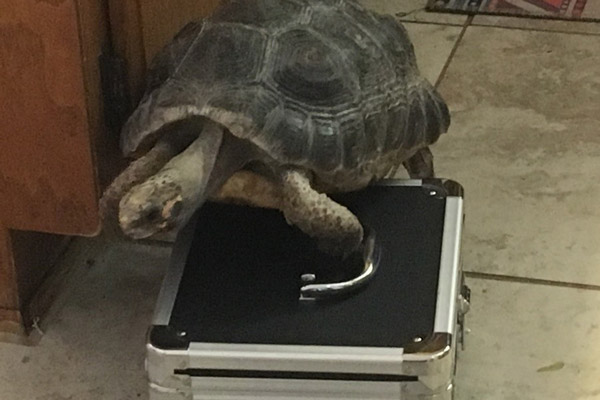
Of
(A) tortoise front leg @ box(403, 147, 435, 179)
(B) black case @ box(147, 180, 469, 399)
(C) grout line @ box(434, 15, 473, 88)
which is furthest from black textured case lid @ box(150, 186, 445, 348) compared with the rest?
(C) grout line @ box(434, 15, 473, 88)

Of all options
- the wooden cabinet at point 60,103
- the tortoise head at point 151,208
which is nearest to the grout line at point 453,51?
the wooden cabinet at point 60,103

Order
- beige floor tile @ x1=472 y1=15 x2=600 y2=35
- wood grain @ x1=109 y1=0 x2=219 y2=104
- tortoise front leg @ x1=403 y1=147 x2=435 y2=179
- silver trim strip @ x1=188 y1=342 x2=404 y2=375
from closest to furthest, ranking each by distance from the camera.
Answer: silver trim strip @ x1=188 y1=342 x2=404 y2=375, wood grain @ x1=109 y1=0 x2=219 y2=104, tortoise front leg @ x1=403 y1=147 x2=435 y2=179, beige floor tile @ x1=472 y1=15 x2=600 y2=35

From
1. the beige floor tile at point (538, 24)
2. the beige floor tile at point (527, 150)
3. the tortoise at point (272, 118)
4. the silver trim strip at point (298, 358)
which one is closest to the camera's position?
the silver trim strip at point (298, 358)

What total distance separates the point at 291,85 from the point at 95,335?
476 millimetres

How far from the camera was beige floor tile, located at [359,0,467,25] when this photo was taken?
232 centimetres

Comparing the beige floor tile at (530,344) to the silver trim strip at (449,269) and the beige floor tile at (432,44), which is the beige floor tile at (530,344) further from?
the beige floor tile at (432,44)

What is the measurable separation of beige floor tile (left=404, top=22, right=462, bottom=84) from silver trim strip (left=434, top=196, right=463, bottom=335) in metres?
0.85

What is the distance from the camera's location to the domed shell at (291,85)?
3.72ft

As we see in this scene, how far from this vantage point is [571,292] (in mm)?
1447

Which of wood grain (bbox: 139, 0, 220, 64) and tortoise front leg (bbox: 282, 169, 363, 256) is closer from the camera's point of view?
tortoise front leg (bbox: 282, 169, 363, 256)

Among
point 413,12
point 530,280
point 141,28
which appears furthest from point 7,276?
point 413,12

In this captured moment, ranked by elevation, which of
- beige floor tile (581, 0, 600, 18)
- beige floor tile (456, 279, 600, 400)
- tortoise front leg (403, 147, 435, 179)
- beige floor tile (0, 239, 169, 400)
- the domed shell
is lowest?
beige floor tile (0, 239, 169, 400)

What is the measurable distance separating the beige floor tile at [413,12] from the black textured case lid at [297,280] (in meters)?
1.12

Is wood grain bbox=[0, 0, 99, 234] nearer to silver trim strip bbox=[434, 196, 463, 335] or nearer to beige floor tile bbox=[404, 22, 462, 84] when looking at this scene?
silver trim strip bbox=[434, 196, 463, 335]
